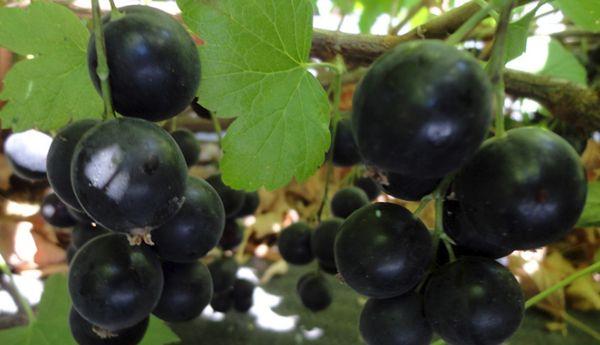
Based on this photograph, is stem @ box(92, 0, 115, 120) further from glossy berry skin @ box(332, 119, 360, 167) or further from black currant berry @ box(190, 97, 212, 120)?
glossy berry skin @ box(332, 119, 360, 167)

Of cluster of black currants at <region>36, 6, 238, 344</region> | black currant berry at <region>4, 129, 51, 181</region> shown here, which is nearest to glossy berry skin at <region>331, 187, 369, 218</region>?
cluster of black currants at <region>36, 6, 238, 344</region>

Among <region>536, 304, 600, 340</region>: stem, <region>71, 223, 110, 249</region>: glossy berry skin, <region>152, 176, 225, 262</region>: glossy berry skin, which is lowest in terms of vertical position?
<region>536, 304, 600, 340</region>: stem

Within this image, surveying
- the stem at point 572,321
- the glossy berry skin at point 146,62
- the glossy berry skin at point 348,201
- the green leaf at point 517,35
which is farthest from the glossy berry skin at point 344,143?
the stem at point 572,321

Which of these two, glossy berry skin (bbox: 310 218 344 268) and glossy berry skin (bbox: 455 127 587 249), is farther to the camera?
glossy berry skin (bbox: 310 218 344 268)

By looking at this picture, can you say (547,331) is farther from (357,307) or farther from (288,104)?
(288,104)

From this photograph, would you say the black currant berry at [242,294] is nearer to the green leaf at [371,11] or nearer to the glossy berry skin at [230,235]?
the glossy berry skin at [230,235]
